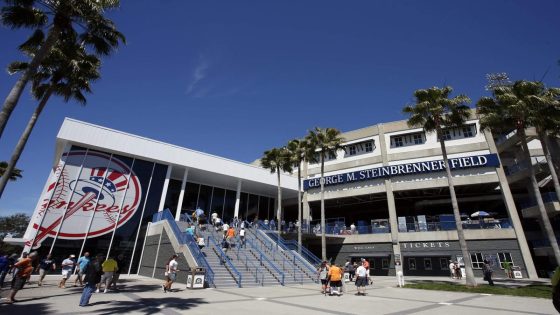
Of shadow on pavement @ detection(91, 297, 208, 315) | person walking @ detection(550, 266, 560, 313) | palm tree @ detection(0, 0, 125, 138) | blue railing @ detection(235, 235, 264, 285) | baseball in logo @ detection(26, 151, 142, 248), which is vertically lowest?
shadow on pavement @ detection(91, 297, 208, 315)

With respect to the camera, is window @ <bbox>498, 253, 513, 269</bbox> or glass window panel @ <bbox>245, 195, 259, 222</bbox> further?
glass window panel @ <bbox>245, 195, 259, 222</bbox>

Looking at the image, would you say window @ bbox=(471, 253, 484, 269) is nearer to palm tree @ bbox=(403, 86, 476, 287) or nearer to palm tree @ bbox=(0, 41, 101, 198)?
palm tree @ bbox=(403, 86, 476, 287)

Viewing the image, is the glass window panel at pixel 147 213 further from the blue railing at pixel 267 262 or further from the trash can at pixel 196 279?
the trash can at pixel 196 279

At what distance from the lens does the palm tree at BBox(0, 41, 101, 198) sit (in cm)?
1441

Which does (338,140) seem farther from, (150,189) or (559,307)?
(559,307)

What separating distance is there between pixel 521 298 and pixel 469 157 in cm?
1771

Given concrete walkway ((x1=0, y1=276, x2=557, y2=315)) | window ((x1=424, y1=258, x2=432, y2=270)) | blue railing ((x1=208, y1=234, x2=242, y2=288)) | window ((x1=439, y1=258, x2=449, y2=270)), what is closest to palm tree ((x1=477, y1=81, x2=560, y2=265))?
window ((x1=439, y1=258, x2=449, y2=270))

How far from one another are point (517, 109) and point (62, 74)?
26.6 meters

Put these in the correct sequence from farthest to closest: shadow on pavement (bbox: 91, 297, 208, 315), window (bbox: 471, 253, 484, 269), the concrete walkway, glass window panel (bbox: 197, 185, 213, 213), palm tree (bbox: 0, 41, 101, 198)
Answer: glass window panel (bbox: 197, 185, 213, 213) < window (bbox: 471, 253, 484, 269) < palm tree (bbox: 0, 41, 101, 198) < the concrete walkway < shadow on pavement (bbox: 91, 297, 208, 315)

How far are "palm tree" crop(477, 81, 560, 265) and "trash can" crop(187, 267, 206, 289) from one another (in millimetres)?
20443

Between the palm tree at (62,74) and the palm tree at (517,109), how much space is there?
24716 millimetres

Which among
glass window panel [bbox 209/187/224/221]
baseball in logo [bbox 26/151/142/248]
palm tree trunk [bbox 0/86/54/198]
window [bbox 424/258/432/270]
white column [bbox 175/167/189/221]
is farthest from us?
glass window panel [bbox 209/187/224/221]

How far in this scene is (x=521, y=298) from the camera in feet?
45.1

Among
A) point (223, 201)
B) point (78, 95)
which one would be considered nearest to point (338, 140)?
point (223, 201)
